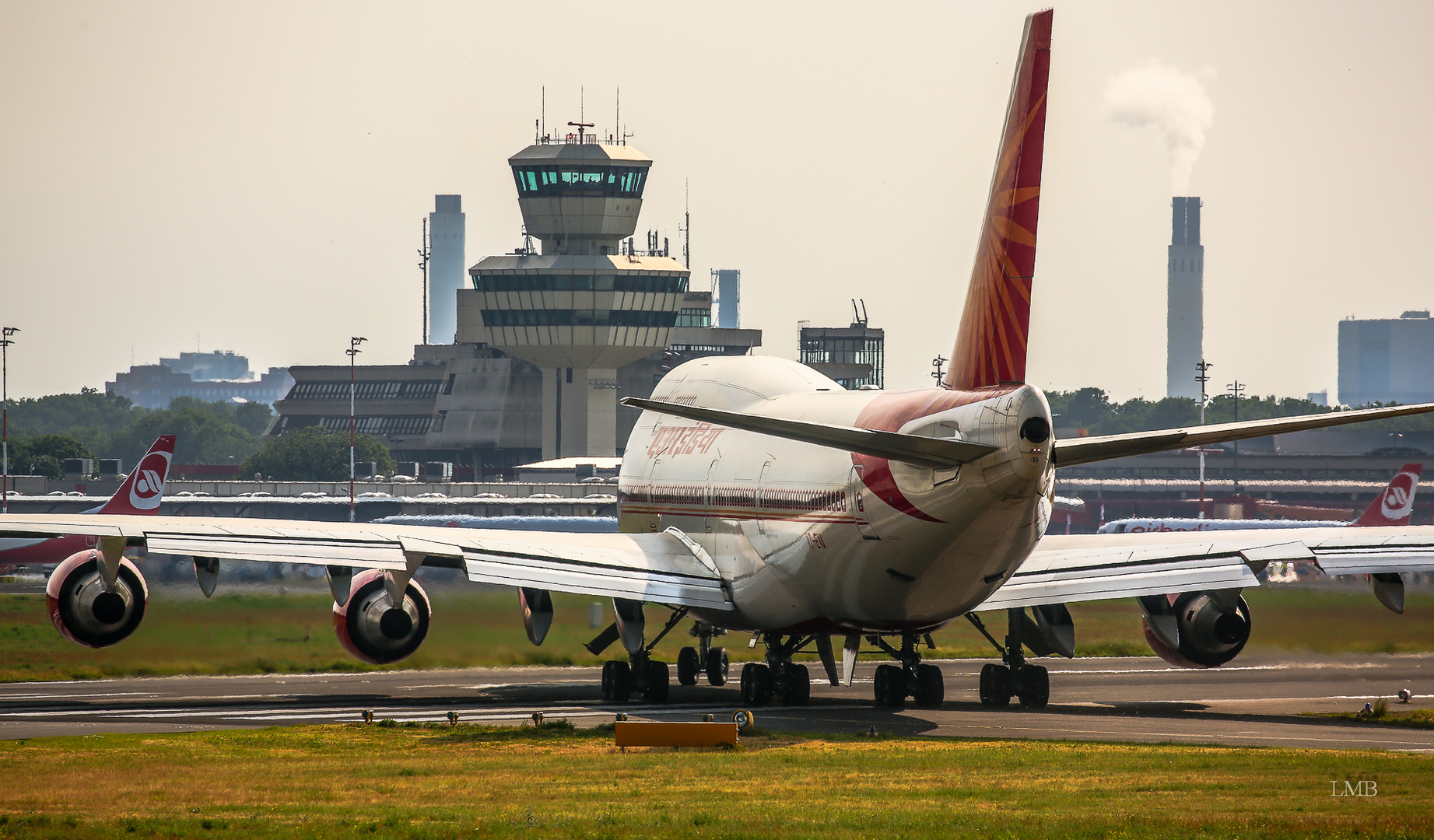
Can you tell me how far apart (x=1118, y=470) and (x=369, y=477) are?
268 feet

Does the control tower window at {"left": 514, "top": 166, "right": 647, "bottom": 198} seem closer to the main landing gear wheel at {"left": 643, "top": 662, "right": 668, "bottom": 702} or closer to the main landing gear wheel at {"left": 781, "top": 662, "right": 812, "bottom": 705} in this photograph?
the main landing gear wheel at {"left": 643, "top": 662, "right": 668, "bottom": 702}

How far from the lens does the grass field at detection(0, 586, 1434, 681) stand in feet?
147

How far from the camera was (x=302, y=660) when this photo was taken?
151 feet

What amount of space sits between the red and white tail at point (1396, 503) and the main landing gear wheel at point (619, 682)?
44.0 meters

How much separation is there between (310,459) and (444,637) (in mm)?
143734

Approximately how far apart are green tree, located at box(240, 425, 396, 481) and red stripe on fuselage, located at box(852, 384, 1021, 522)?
158310 mm

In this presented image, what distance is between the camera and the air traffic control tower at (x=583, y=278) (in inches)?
6471

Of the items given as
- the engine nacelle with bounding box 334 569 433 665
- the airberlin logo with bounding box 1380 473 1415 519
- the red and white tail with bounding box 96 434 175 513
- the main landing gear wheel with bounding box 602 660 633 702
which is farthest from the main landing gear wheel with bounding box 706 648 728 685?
the airberlin logo with bounding box 1380 473 1415 519

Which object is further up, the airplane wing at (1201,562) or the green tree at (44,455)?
the green tree at (44,455)

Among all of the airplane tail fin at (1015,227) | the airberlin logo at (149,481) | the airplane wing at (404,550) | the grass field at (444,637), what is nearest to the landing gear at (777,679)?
the airplane wing at (404,550)

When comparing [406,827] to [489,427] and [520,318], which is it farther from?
[489,427]

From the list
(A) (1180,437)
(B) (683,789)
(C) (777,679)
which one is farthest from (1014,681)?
(B) (683,789)

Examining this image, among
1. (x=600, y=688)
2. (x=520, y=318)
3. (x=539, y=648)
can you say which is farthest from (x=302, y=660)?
(x=520, y=318)

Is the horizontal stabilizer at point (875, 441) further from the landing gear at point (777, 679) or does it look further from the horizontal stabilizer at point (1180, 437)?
the landing gear at point (777, 679)
